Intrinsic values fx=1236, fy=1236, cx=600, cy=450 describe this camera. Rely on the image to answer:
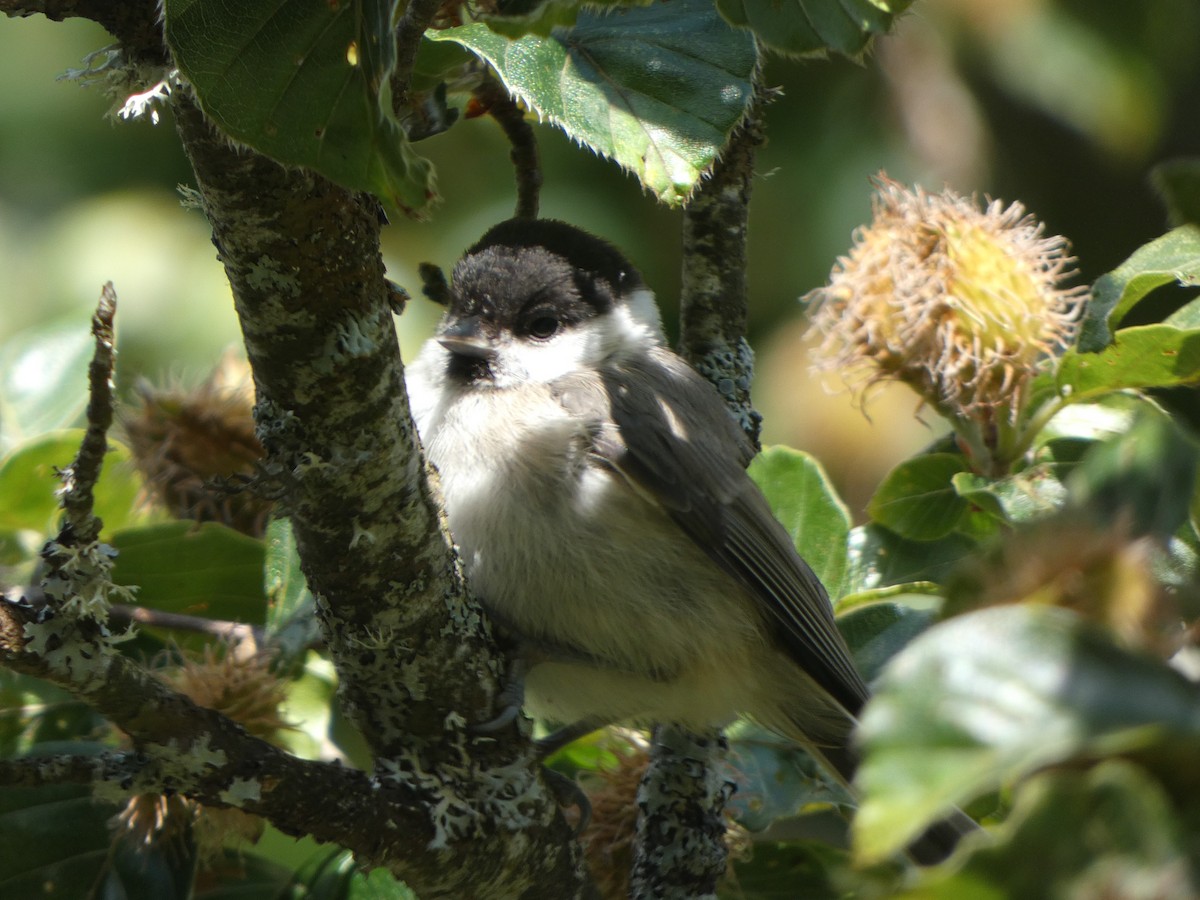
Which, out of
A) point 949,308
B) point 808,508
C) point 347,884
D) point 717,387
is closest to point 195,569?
point 347,884

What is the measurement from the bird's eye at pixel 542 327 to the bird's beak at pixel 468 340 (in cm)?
12

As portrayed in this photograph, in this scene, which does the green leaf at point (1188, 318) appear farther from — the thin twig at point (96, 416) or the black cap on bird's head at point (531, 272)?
the thin twig at point (96, 416)

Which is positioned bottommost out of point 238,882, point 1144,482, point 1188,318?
point 238,882

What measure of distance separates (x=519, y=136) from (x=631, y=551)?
0.71m

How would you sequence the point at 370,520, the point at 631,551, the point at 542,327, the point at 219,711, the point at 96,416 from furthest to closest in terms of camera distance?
the point at 542,327
the point at 631,551
the point at 219,711
the point at 370,520
the point at 96,416

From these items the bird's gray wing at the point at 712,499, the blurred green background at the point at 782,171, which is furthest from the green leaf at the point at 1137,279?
the blurred green background at the point at 782,171

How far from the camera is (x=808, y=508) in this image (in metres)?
2.25

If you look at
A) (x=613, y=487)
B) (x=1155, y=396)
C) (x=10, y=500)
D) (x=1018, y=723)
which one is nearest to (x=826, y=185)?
(x=1155, y=396)

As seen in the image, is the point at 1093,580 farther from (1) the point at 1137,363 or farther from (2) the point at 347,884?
(2) the point at 347,884

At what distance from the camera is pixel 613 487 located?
206 centimetres

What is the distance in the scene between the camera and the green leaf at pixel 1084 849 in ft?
2.18

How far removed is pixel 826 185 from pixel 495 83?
304cm

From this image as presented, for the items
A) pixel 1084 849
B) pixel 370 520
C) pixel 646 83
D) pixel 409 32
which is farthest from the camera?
pixel 646 83

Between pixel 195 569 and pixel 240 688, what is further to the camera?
pixel 195 569
